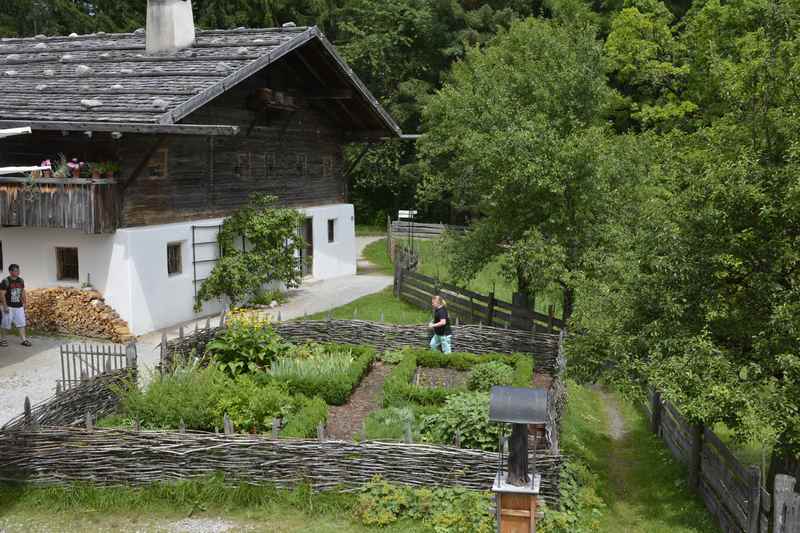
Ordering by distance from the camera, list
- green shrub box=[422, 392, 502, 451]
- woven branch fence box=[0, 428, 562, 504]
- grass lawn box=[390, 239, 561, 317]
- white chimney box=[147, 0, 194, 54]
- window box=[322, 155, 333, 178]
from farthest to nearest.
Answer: window box=[322, 155, 333, 178], white chimney box=[147, 0, 194, 54], grass lawn box=[390, 239, 561, 317], green shrub box=[422, 392, 502, 451], woven branch fence box=[0, 428, 562, 504]

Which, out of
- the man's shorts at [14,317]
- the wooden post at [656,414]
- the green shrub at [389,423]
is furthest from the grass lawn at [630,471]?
the man's shorts at [14,317]

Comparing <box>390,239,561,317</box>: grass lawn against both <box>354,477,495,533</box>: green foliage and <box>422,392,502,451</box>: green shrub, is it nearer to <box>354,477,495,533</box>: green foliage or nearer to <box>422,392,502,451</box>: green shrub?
<box>422,392,502,451</box>: green shrub

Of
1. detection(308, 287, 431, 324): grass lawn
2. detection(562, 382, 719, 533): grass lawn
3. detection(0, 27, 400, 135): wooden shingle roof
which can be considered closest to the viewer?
detection(562, 382, 719, 533): grass lawn

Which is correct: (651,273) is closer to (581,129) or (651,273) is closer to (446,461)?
(446,461)

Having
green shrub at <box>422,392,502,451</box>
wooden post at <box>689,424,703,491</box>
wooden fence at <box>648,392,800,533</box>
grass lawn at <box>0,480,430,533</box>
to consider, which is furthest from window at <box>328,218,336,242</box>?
grass lawn at <box>0,480,430,533</box>

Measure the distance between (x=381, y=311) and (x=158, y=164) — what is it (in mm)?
7045

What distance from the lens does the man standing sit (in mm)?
18188

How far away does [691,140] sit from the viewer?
40.4 feet

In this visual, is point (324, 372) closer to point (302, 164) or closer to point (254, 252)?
point (254, 252)

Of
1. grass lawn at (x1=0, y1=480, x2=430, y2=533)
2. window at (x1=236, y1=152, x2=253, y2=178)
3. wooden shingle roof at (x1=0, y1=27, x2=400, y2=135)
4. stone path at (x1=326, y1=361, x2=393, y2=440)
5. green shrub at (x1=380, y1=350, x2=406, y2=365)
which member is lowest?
grass lawn at (x1=0, y1=480, x2=430, y2=533)

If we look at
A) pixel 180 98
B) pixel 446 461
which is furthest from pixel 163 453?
pixel 180 98

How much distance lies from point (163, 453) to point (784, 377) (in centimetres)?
753

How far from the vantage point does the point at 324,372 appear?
1490cm

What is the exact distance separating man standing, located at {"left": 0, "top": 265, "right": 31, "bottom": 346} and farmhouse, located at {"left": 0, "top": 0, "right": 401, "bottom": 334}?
1.82 meters
